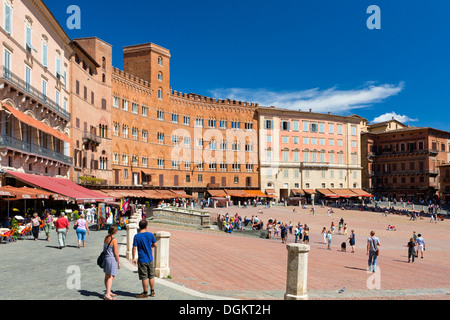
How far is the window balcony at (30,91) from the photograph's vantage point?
24797 mm

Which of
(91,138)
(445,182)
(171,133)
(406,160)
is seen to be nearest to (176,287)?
(91,138)

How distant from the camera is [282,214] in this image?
50.2 meters

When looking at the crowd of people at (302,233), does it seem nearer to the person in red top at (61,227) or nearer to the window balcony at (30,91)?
the person in red top at (61,227)

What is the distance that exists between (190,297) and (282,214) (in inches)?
1675

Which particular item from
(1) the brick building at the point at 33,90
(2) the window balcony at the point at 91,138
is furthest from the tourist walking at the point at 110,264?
(2) the window balcony at the point at 91,138

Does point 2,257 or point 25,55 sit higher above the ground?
point 25,55

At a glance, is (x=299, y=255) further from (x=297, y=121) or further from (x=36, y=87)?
(x=297, y=121)

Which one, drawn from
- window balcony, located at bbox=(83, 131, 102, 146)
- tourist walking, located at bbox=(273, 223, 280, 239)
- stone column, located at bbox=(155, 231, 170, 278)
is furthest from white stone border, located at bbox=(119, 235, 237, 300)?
window balcony, located at bbox=(83, 131, 102, 146)

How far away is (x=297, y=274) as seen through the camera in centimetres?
816

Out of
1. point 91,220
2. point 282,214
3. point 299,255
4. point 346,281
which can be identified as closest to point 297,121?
point 282,214

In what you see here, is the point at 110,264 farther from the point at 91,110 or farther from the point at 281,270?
the point at 91,110

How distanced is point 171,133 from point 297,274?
55.1 meters

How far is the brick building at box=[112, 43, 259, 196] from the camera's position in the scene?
54.6 meters

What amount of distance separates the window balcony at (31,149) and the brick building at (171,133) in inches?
663
